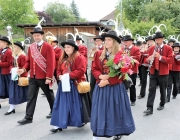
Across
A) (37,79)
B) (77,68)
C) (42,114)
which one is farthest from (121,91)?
(42,114)

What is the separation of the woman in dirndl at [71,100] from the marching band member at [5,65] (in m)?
2.51

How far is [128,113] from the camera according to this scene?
441cm

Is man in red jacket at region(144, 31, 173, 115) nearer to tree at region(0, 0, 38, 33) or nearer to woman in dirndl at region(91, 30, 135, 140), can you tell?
woman in dirndl at region(91, 30, 135, 140)

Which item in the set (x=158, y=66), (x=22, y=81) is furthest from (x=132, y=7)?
(x=22, y=81)

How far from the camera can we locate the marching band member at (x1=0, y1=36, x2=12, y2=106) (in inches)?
279

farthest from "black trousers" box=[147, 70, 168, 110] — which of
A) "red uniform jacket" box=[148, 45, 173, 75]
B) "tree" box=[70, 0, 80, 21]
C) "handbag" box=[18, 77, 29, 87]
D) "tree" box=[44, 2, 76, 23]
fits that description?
"tree" box=[70, 0, 80, 21]

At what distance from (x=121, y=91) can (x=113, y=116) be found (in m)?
0.44

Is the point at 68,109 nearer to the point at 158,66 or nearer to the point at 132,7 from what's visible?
the point at 158,66

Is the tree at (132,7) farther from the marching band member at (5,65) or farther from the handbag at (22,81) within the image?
the handbag at (22,81)

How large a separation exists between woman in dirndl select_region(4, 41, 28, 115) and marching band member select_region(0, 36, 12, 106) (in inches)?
8.8

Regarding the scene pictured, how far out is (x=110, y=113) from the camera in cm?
425

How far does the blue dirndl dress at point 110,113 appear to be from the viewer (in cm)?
424

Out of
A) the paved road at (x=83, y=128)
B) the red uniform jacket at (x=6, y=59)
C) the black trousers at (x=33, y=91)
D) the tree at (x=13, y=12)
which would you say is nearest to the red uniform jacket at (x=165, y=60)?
the paved road at (x=83, y=128)

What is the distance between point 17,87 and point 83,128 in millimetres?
2464
